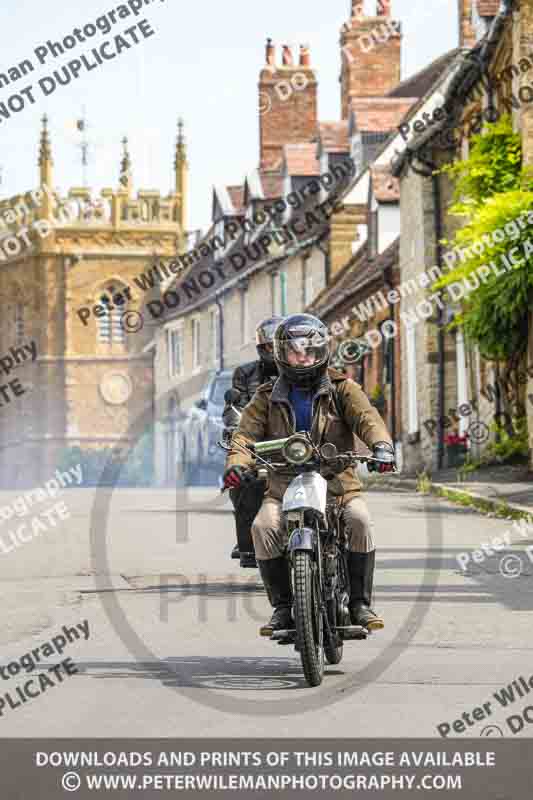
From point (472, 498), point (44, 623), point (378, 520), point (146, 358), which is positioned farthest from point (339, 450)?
point (146, 358)

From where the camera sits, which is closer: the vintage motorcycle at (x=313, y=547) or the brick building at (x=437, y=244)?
the vintage motorcycle at (x=313, y=547)

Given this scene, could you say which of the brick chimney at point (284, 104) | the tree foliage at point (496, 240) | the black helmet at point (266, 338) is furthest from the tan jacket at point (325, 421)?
the brick chimney at point (284, 104)

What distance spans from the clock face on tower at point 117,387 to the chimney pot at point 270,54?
4514 cm

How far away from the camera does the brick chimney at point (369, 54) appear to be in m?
50.4

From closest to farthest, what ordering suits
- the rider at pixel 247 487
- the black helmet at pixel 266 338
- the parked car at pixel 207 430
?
the black helmet at pixel 266 338 → the rider at pixel 247 487 → the parked car at pixel 207 430

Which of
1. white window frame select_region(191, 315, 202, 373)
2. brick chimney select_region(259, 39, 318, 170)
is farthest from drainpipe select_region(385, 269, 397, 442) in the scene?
white window frame select_region(191, 315, 202, 373)

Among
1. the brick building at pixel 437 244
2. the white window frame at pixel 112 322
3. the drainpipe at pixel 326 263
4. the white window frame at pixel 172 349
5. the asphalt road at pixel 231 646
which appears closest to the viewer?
the asphalt road at pixel 231 646

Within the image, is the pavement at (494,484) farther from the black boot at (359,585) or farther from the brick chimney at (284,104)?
the brick chimney at (284,104)

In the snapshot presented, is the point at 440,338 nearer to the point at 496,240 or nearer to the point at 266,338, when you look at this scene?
the point at 496,240

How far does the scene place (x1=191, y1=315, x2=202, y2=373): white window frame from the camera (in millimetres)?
69562

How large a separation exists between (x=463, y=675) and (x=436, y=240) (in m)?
26.5

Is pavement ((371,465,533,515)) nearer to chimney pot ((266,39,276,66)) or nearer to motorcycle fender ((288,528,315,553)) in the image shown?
motorcycle fender ((288,528,315,553))

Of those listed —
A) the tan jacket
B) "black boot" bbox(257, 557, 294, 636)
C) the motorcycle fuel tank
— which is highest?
the tan jacket
